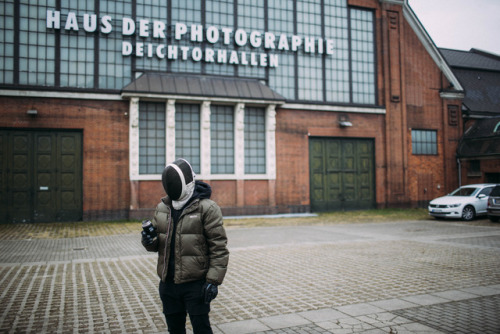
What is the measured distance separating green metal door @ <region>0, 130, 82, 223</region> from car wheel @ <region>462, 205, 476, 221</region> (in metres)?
17.9

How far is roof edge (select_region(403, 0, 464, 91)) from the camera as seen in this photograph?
26.4 metres

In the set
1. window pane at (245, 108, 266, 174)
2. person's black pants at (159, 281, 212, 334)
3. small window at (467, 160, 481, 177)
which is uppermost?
window pane at (245, 108, 266, 174)

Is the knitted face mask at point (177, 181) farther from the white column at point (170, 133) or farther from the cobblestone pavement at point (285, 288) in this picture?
the white column at point (170, 133)

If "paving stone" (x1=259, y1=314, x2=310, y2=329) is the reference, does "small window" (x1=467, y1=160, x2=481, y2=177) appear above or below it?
above

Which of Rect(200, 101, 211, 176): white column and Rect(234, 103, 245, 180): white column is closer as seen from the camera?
Rect(200, 101, 211, 176): white column

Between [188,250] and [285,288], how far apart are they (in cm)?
380

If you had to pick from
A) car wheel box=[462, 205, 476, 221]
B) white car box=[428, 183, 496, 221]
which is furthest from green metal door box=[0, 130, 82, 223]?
car wheel box=[462, 205, 476, 221]

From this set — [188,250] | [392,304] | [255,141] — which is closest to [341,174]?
[255,141]

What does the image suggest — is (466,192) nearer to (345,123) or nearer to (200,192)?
(345,123)

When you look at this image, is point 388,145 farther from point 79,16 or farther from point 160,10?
point 79,16

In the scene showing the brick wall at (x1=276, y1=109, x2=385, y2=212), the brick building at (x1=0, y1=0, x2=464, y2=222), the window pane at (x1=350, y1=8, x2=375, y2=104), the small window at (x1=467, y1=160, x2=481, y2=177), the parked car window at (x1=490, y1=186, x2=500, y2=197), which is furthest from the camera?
the small window at (x1=467, y1=160, x2=481, y2=177)

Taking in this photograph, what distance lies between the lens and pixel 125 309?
19.9 feet

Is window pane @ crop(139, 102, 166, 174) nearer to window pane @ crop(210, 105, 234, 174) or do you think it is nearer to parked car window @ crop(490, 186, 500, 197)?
window pane @ crop(210, 105, 234, 174)

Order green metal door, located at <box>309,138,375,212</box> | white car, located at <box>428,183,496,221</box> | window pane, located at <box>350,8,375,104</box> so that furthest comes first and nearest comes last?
1. window pane, located at <box>350,8,375,104</box>
2. green metal door, located at <box>309,138,375,212</box>
3. white car, located at <box>428,183,496,221</box>
